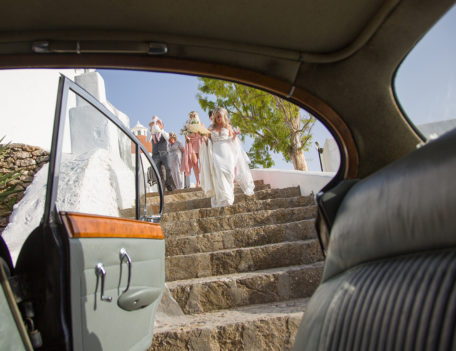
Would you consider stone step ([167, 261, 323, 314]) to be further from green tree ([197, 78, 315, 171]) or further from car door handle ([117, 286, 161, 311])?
green tree ([197, 78, 315, 171])

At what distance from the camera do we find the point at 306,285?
3047 mm

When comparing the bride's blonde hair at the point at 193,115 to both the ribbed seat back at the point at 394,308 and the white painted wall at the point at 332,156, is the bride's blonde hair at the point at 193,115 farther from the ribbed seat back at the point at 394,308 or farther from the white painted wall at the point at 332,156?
the ribbed seat back at the point at 394,308

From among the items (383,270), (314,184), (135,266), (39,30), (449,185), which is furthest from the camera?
(314,184)

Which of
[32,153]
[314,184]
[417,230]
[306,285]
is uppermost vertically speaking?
[32,153]

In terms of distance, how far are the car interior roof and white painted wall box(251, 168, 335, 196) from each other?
110 inches

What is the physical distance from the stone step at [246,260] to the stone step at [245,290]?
489 millimetres

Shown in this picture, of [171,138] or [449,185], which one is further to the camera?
[171,138]

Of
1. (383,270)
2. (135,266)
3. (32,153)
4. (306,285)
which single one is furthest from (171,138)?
(383,270)

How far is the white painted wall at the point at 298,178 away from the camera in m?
5.48

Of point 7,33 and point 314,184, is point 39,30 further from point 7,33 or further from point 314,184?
point 314,184

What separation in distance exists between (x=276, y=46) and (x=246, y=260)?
2.58 m

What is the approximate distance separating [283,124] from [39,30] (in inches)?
473

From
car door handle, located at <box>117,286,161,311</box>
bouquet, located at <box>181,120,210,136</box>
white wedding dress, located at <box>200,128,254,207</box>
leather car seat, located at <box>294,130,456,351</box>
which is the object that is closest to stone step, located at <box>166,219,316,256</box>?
white wedding dress, located at <box>200,128,254,207</box>

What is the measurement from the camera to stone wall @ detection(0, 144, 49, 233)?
23.9 feet
